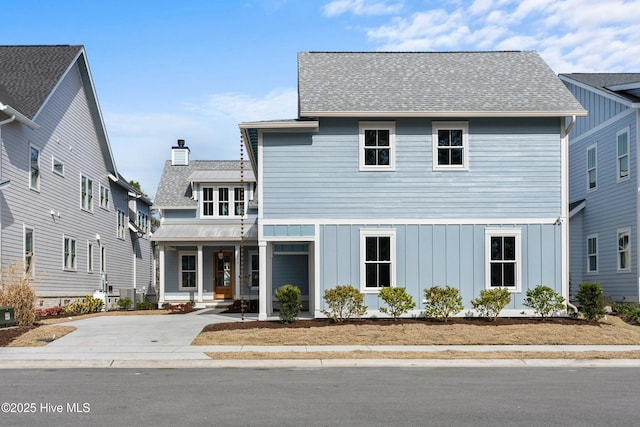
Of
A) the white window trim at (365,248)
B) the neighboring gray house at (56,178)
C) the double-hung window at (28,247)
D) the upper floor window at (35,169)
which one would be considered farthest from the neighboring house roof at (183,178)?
the white window trim at (365,248)

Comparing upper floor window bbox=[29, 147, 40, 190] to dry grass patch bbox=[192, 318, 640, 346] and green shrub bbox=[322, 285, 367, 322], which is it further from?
green shrub bbox=[322, 285, 367, 322]

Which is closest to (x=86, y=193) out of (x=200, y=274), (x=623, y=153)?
(x=200, y=274)

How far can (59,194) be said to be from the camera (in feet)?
87.1

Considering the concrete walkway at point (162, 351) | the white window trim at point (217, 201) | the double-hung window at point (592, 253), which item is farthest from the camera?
the white window trim at point (217, 201)

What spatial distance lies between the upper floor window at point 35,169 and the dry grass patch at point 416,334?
31.6ft


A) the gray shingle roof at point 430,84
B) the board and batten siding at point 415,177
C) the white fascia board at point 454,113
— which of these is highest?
the gray shingle roof at point 430,84

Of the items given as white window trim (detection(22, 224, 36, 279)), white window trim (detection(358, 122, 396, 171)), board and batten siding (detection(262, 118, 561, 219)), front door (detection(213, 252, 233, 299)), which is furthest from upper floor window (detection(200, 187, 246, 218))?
white window trim (detection(358, 122, 396, 171))

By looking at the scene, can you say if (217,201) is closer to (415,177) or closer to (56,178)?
(56,178)

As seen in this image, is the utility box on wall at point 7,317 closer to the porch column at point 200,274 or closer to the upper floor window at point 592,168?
the porch column at point 200,274

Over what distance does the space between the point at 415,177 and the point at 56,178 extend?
13.7 meters

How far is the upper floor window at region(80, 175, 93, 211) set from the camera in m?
29.7

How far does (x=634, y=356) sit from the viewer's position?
15.0m

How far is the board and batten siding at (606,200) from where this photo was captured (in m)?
23.9

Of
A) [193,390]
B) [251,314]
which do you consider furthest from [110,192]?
[193,390]
